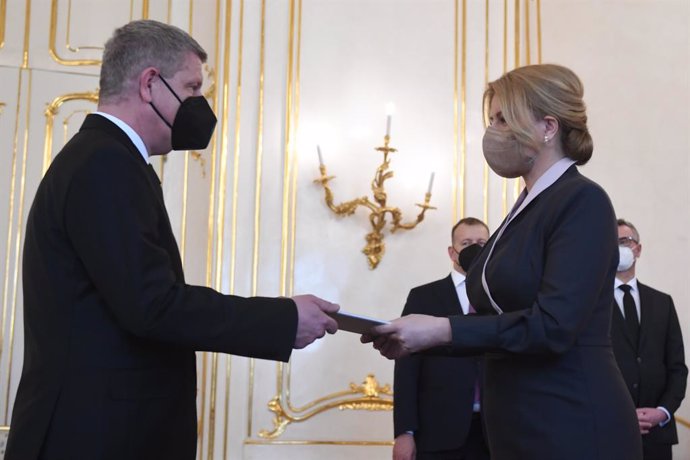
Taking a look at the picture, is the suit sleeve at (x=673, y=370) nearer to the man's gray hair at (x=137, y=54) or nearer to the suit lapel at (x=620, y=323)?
the suit lapel at (x=620, y=323)

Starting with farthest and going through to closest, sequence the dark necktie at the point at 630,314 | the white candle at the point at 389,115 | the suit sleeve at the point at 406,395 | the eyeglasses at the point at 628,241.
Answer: the white candle at the point at 389,115 → the eyeglasses at the point at 628,241 → the dark necktie at the point at 630,314 → the suit sleeve at the point at 406,395

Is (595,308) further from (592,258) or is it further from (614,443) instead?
(614,443)

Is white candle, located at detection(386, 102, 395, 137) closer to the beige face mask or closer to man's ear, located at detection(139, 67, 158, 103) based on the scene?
the beige face mask

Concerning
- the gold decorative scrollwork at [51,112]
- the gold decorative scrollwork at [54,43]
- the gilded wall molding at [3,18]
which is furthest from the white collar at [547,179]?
the gilded wall molding at [3,18]

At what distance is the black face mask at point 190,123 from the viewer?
8.77 feet

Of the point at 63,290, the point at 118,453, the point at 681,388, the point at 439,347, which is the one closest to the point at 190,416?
the point at 118,453

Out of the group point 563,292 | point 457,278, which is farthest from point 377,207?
point 563,292

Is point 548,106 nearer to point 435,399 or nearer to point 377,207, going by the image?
point 435,399

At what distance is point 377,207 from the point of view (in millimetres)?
5820

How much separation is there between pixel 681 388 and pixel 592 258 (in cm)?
278

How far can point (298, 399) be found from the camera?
18.8 feet

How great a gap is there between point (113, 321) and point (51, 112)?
11.6 feet

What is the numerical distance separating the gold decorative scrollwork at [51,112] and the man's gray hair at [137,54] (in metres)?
2.98

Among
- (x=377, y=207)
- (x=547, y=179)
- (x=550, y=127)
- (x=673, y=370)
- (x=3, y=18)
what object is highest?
(x=3, y=18)
